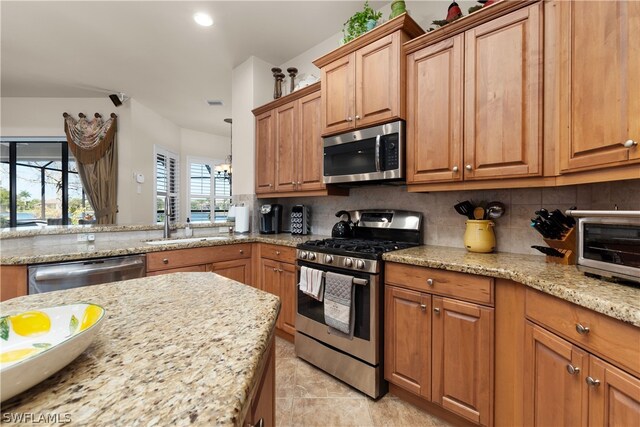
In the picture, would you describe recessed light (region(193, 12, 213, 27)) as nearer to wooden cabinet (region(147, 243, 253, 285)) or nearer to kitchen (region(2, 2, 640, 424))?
kitchen (region(2, 2, 640, 424))

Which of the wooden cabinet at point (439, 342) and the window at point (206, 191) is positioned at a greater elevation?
the window at point (206, 191)

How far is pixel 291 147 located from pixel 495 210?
1832mm

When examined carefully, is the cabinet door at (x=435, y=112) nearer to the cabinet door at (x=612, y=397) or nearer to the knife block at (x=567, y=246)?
the knife block at (x=567, y=246)

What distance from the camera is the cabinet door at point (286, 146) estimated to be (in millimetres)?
2799

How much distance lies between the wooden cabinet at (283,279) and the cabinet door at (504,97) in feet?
4.97

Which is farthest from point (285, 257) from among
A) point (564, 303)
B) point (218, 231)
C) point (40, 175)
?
point (40, 175)

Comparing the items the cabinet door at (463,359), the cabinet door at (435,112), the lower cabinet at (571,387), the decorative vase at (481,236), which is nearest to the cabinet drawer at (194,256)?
the cabinet door at (435,112)

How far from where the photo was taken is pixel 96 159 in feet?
14.2

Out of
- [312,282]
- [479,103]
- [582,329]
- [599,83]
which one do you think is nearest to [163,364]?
[582,329]

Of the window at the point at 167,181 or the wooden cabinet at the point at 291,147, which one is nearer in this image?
the wooden cabinet at the point at 291,147

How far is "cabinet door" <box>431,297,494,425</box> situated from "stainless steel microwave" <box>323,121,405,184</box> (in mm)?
920

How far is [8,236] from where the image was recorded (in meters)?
2.07

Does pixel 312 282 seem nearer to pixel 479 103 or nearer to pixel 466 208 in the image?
pixel 466 208

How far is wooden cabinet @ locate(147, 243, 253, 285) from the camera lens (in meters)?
2.26
